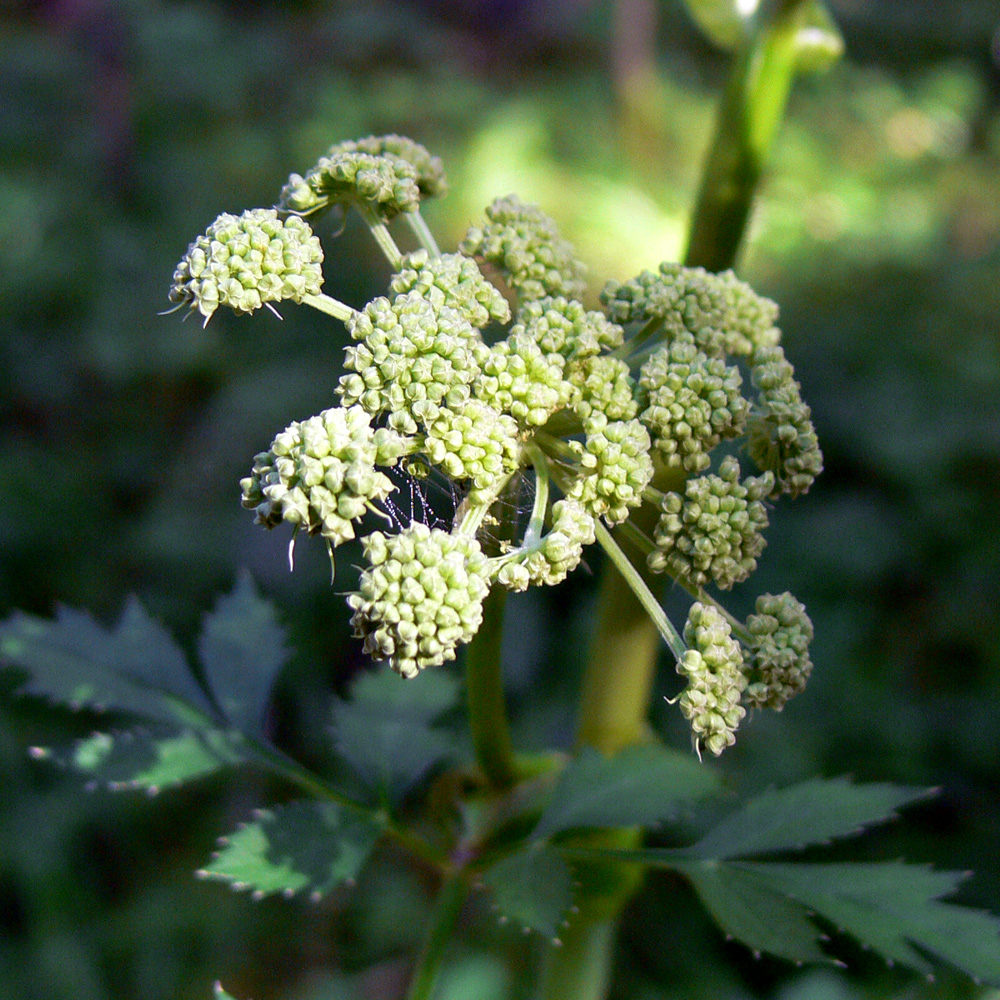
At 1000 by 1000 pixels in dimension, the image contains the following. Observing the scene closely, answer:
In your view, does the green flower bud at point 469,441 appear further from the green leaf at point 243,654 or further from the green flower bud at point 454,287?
the green leaf at point 243,654

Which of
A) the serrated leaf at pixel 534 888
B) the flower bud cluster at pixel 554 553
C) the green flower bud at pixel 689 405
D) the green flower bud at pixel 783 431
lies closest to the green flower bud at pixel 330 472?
the flower bud cluster at pixel 554 553

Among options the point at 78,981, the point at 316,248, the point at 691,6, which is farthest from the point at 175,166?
the point at 316,248

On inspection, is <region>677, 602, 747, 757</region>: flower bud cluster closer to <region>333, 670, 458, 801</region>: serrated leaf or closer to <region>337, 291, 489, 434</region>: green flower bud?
<region>337, 291, 489, 434</region>: green flower bud

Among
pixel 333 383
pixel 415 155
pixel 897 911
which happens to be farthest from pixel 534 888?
pixel 333 383

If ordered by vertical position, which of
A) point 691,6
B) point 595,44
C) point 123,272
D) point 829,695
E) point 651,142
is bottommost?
point 829,695

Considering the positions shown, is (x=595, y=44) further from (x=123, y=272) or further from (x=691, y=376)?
(x=691, y=376)

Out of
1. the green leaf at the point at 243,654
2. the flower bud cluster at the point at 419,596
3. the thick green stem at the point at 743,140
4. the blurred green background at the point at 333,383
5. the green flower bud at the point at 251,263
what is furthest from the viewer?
the blurred green background at the point at 333,383

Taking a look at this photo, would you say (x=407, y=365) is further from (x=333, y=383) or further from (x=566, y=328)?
(x=333, y=383)
